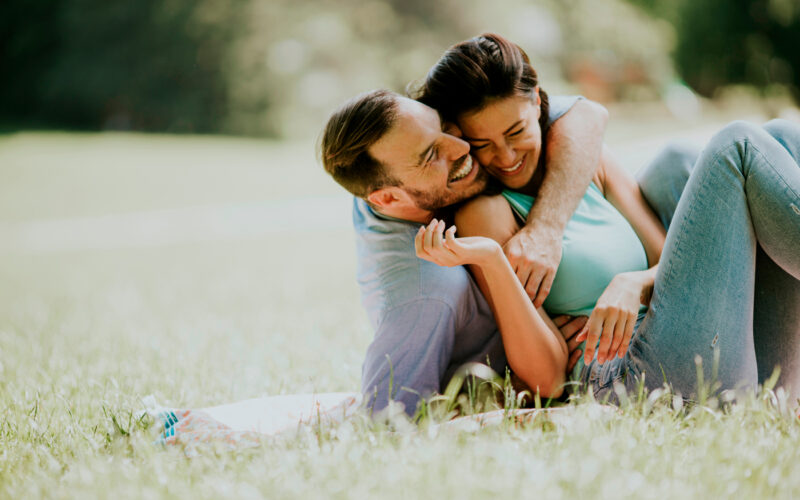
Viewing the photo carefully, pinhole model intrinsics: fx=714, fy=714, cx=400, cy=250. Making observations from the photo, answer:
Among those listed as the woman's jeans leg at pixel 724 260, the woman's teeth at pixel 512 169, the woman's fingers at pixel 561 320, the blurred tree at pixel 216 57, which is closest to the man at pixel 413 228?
the woman's teeth at pixel 512 169

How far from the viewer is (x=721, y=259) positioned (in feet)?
8.72

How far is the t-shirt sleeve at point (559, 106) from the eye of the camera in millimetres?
3494

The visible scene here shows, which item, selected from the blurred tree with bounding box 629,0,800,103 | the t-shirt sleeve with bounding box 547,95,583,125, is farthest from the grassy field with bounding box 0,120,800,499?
the blurred tree with bounding box 629,0,800,103

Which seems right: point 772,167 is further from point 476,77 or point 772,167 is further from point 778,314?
point 476,77

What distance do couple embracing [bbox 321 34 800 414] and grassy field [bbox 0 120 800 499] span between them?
32 cm

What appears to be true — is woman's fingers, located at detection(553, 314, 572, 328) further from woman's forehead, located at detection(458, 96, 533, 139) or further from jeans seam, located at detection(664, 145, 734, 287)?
woman's forehead, located at detection(458, 96, 533, 139)

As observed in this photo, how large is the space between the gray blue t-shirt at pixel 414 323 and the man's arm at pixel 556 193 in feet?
0.86

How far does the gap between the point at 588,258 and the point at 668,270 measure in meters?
0.34

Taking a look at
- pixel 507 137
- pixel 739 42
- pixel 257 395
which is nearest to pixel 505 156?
pixel 507 137

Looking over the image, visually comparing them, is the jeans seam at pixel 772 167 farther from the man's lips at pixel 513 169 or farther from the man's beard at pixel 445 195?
the man's beard at pixel 445 195

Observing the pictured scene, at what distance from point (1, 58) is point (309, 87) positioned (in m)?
13.6

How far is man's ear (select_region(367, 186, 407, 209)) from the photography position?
307 centimetres

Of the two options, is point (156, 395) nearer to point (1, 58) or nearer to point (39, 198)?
point (39, 198)

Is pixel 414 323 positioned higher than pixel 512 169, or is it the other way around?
pixel 512 169
